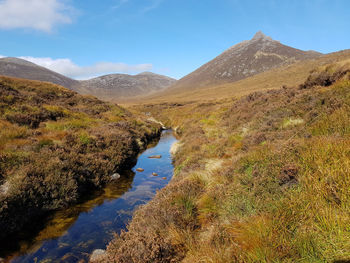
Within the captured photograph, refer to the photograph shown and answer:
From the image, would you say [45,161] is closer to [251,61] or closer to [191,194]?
[191,194]

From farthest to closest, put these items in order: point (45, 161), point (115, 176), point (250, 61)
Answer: point (250, 61) → point (115, 176) → point (45, 161)

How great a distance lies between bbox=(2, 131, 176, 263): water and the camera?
16.7 ft

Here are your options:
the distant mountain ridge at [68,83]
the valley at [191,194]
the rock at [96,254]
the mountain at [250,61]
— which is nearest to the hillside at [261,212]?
the valley at [191,194]

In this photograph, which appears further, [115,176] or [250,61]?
[250,61]

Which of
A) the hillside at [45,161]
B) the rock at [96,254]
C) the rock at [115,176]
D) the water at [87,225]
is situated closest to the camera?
the rock at [96,254]

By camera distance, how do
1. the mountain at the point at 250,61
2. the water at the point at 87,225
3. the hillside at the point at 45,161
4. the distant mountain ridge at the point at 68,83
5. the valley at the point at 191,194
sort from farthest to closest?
the distant mountain ridge at the point at 68,83
the mountain at the point at 250,61
the hillside at the point at 45,161
the water at the point at 87,225
the valley at the point at 191,194

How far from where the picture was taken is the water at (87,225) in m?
5.09

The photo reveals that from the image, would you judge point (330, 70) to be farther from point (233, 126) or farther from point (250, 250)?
point (250, 250)

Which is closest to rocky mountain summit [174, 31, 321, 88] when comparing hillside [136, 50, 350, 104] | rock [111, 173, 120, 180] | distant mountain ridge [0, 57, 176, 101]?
hillside [136, 50, 350, 104]

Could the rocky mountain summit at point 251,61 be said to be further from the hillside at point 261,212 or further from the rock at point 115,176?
the hillside at point 261,212

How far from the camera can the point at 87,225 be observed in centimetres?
638

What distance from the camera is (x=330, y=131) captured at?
569 centimetres

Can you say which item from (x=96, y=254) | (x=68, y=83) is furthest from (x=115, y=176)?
(x=68, y=83)

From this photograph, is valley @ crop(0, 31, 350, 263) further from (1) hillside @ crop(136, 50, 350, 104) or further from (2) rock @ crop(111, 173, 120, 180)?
(1) hillside @ crop(136, 50, 350, 104)
